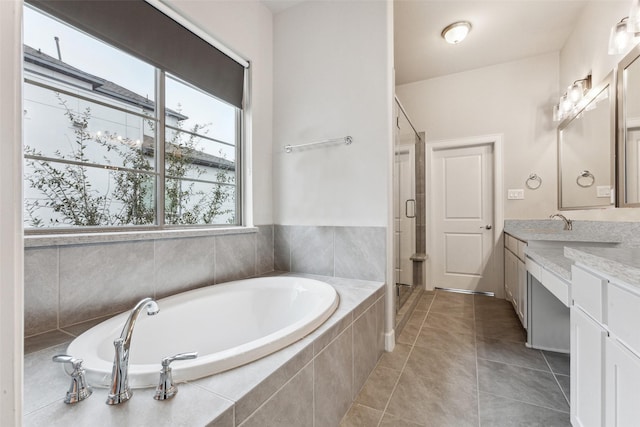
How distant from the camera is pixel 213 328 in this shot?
65.0 inches

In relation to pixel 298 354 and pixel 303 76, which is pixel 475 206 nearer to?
pixel 303 76

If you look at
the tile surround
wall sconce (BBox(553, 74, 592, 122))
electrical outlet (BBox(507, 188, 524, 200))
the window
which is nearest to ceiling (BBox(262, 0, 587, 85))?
wall sconce (BBox(553, 74, 592, 122))

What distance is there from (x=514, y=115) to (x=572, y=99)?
663 millimetres

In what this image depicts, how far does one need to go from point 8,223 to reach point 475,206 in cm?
393

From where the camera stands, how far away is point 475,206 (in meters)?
3.53

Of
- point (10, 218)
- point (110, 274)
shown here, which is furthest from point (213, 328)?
point (10, 218)

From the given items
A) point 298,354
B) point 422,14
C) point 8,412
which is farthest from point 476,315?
point 8,412

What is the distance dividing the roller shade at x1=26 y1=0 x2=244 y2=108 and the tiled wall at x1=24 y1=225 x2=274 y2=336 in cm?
106

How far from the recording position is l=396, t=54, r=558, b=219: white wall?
10.3 feet

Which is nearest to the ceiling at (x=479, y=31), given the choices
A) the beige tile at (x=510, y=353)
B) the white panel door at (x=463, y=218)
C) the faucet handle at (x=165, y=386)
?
the white panel door at (x=463, y=218)

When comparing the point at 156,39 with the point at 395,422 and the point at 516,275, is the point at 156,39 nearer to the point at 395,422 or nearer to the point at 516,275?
the point at 395,422

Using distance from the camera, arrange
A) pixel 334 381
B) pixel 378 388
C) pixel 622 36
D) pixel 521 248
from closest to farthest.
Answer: pixel 334 381, pixel 378 388, pixel 622 36, pixel 521 248

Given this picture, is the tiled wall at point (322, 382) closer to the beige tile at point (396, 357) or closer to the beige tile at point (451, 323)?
the beige tile at point (396, 357)

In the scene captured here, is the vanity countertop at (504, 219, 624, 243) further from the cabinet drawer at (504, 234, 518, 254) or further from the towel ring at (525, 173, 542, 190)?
the towel ring at (525, 173, 542, 190)
